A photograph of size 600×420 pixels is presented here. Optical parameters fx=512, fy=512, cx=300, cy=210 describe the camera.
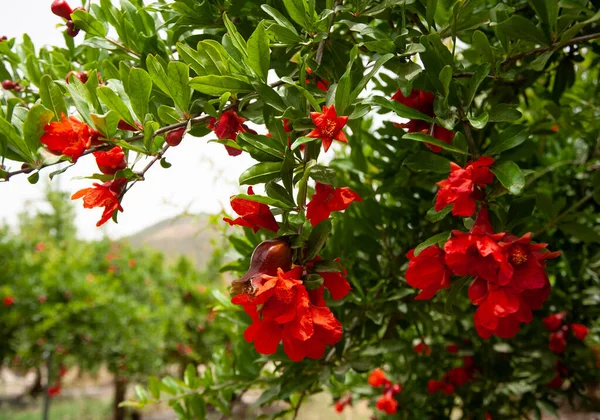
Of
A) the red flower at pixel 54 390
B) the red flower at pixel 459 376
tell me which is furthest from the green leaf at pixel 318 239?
the red flower at pixel 54 390

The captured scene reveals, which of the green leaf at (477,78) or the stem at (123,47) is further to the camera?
the stem at (123,47)

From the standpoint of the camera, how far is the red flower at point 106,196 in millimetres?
504

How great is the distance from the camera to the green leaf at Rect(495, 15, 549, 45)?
0.52 meters

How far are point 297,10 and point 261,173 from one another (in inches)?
6.9

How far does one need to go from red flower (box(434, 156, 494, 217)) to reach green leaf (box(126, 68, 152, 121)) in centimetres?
30

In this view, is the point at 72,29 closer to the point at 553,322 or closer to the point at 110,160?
the point at 110,160

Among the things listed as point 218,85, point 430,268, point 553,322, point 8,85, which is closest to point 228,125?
point 218,85

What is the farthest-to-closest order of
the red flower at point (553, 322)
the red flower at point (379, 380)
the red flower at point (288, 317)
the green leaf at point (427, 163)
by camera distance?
the red flower at point (379, 380) < the red flower at point (553, 322) < the green leaf at point (427, 163) < the red flower at point (288, 317)

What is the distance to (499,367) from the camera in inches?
48.3

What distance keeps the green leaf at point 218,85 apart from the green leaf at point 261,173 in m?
0.08

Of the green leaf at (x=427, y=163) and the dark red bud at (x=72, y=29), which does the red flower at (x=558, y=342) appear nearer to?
the green leaf at (x=427, y=163)

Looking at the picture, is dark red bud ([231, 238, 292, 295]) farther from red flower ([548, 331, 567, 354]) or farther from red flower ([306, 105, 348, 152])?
red flower ([548, 331, 567, 354])

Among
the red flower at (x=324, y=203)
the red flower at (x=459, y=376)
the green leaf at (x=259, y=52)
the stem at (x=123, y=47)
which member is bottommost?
the red flower at (x=459, y=376)

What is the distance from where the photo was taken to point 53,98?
20.4 inches
